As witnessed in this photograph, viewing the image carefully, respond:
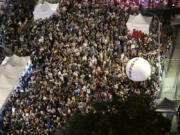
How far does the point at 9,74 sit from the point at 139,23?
7.19 m

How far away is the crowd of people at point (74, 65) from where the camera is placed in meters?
15.9

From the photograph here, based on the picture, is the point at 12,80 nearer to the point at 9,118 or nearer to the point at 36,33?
the point at 9,118

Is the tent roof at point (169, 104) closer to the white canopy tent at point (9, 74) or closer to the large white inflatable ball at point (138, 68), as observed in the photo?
the large white inflatable ball at point (138, 68)

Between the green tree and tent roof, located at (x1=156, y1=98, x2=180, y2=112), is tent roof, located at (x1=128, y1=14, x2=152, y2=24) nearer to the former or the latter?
tent roof, located at (x1=156, y1=98, x2=180, y2=112)

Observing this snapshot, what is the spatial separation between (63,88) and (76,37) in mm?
3819

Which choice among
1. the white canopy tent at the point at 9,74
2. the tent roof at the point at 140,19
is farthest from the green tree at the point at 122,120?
the tent roof at the point at 140,19

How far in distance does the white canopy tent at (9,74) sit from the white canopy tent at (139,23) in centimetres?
582

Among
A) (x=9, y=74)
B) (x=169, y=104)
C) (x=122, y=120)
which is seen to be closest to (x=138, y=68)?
(x=122, y=120)

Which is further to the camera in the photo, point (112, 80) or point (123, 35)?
point (123, 35)

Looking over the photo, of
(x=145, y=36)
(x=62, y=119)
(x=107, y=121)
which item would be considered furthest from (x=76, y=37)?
(x=107, y=121)

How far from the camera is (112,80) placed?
53.3 feet

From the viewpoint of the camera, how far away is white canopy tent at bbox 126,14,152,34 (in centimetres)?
1720

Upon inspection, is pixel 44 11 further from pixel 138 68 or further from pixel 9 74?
pixel 138 68

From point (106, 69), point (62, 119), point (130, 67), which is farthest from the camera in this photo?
point (106, 69)
